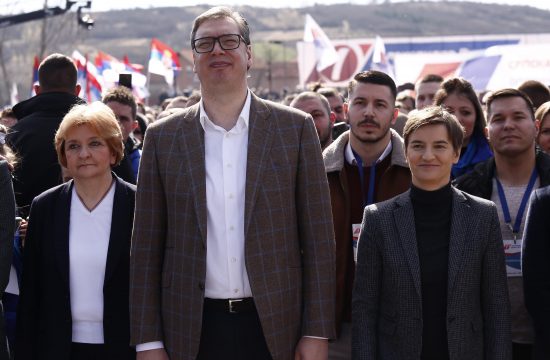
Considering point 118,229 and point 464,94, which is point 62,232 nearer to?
point 118,229

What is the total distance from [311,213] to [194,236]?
480 millimetres

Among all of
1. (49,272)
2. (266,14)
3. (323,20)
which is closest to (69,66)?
(49,272)

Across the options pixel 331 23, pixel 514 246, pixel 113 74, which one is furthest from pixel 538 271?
pixel 331 23

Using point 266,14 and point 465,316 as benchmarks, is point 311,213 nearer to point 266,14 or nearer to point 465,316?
point 465,316

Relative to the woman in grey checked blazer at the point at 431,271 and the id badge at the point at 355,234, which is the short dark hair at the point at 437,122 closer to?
the woman in grey checked blazer at the point at 431,271

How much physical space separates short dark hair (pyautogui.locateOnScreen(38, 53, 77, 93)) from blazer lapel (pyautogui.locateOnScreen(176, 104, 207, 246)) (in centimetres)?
219

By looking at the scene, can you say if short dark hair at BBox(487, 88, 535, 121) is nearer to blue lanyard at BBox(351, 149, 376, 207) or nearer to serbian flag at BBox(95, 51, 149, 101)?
blue lanyard at BBox(351, 149, 376, 207)

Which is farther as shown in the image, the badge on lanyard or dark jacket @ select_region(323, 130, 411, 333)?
dark jacket @ select_region(323, 130, 411, 333)

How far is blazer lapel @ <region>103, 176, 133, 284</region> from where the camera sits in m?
4.23

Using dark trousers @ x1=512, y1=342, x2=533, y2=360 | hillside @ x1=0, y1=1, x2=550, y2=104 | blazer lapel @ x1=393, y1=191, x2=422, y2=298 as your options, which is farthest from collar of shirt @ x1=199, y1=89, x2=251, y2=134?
hillside @ x1=0, y1=1, x2=550, y2=104

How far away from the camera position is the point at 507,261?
4.46 meters

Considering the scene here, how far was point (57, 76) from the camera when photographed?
5.96 m

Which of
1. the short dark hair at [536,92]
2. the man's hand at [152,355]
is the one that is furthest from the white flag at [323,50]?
the man's hand at [152,355]

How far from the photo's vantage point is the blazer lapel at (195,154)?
3.79 m
